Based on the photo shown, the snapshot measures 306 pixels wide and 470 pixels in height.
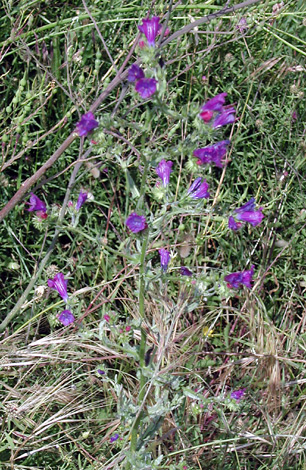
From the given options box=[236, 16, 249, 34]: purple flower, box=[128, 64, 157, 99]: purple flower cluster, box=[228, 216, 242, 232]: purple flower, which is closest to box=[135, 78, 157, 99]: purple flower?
box=[128, 64, 157, 99]: purple flower cluster

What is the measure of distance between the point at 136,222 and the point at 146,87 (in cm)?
29

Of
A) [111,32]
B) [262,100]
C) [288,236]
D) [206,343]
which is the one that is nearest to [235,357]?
[206,343]

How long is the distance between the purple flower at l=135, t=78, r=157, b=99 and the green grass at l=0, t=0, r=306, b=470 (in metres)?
0.50

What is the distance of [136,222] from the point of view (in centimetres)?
131

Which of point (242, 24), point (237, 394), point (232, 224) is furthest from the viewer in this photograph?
point (242, 24)

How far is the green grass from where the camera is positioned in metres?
1.87

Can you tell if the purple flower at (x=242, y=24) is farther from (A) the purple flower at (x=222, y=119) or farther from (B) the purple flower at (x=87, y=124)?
(B) the purple flower at (x=87, y=124)

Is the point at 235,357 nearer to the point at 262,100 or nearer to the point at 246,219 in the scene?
the point at 246,219

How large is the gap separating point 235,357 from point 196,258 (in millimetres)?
387

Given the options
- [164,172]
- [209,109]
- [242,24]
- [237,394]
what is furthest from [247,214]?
[242,24]

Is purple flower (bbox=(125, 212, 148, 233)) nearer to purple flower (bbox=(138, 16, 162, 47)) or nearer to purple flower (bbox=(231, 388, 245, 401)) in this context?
purple flower (bbox=(138, 16, 162, 47))

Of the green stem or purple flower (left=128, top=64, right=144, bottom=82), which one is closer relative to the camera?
purple flower (left=128, top=64, right=144, bottom=82)

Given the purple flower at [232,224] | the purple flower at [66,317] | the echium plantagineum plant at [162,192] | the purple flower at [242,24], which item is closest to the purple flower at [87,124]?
the echium plantagineum plant at [162,192]

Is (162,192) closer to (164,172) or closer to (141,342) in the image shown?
(164,172)
